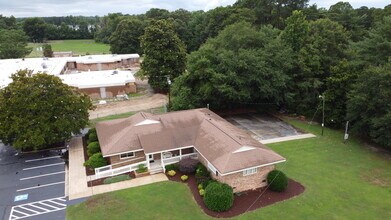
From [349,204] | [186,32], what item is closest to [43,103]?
[349,204]

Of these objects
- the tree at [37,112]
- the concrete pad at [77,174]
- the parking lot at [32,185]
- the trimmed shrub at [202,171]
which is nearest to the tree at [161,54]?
Result: the concrete pad at [77,174]

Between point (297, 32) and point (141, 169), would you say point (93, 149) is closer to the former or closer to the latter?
point (141, 169)

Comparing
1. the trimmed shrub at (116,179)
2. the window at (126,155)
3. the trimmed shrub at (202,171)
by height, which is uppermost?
the window at (126,155)

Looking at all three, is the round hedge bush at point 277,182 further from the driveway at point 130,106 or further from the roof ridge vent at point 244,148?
the driveway at point 130,106

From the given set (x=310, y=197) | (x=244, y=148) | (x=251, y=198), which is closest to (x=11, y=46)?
(x=244, y=148)

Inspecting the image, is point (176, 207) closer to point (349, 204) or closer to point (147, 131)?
point (147, 131)
